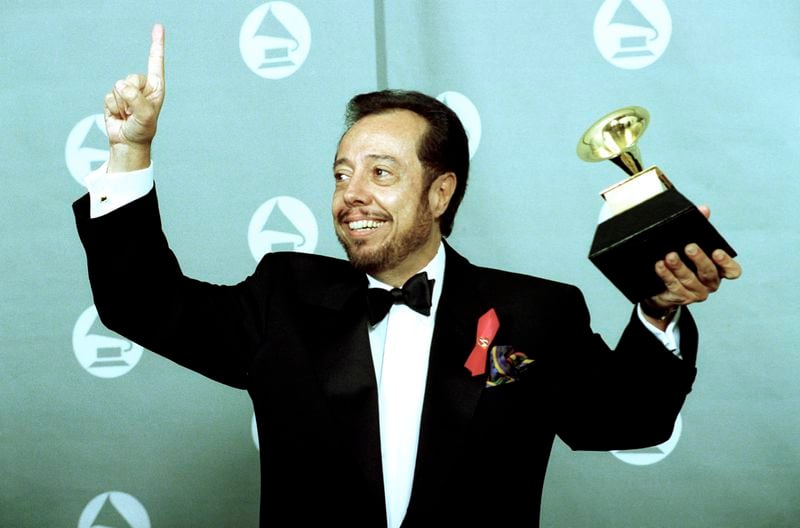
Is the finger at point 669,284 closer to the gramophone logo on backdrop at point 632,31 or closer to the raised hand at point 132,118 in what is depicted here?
the raised hand at point 132,118

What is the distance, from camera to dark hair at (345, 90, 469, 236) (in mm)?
2080

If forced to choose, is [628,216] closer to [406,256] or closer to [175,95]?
[406,256]

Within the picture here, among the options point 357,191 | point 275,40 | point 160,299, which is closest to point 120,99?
point 160,299

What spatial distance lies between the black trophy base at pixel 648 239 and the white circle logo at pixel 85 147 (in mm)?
1927

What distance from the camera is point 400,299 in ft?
6.33

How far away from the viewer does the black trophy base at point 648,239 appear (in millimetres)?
1535

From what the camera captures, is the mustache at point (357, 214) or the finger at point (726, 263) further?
the mustache at point (357, 214)

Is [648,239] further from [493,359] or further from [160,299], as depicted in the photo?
[160,299]

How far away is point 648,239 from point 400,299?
1.99 feet

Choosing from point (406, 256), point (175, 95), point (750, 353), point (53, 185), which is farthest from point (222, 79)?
point (750, 353)

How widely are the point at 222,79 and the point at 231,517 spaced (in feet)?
4.80

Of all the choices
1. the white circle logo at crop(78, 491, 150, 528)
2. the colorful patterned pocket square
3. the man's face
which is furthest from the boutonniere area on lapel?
the white circle logo at crop(78, 491, 150, 528)

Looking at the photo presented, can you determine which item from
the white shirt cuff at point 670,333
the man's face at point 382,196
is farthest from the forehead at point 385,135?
the white shirt cuff at point 670,333

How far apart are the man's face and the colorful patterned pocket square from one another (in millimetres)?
337
